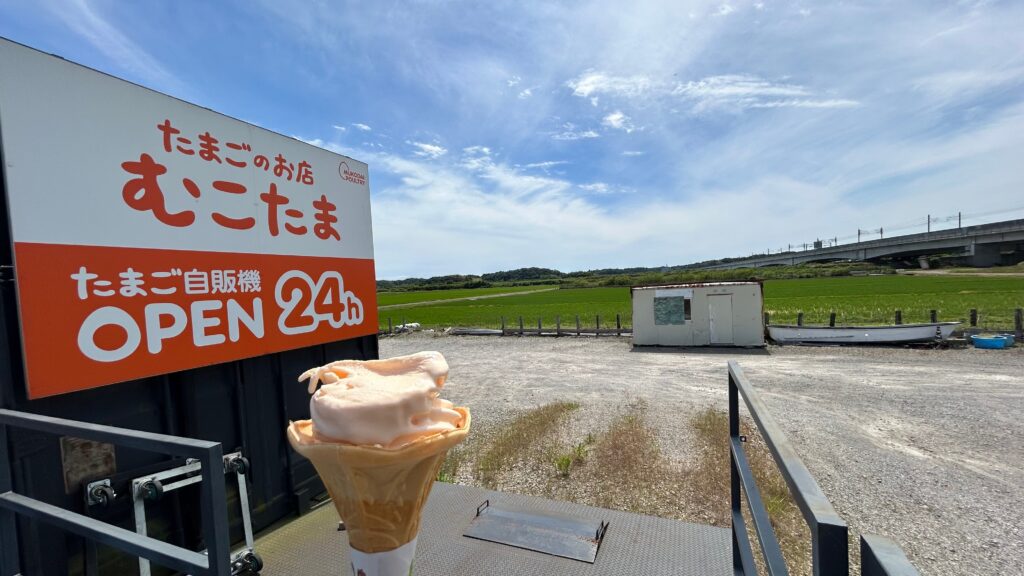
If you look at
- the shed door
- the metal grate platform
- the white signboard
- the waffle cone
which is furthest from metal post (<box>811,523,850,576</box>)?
the shed door

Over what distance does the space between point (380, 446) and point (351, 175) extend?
385cm

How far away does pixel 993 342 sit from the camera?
1347 cm

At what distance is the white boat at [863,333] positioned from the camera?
47.0ft

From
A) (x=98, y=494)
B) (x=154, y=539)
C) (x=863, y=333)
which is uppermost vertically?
(x=154, y=539)

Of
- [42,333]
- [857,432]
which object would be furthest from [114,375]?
[857,432]

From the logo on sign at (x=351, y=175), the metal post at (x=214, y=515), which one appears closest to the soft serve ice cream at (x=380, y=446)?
the metal post at (x=214, y=515)

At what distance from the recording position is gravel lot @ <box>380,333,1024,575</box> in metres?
4.41

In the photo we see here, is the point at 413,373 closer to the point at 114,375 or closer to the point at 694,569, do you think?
the point at 114,375

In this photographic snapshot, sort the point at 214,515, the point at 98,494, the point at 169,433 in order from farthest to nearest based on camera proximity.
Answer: the point at 169,433 → the point at 98,494 → the point at 214,515

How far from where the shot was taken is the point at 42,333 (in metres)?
2.19

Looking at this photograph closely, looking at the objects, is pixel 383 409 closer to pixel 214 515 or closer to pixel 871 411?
pixel 214 515

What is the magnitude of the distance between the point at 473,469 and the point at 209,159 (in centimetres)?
467

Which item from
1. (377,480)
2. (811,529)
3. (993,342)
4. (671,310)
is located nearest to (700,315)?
(671,310)

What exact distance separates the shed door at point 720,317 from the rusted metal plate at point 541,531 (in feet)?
48.6
